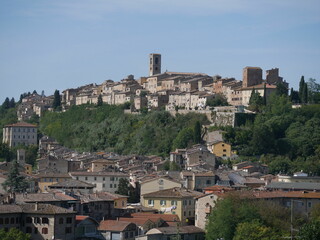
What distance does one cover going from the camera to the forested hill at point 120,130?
92875 mm

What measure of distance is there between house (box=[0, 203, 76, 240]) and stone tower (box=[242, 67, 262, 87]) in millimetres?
54016

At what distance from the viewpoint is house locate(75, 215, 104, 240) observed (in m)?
51.4

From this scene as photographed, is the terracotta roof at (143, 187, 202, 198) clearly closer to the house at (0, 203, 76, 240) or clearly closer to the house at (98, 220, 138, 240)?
the house at (98, 220, 138, 240)

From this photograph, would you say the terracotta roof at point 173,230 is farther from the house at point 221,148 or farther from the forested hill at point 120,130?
the forested hill at point 120,130

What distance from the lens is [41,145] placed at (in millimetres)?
101125

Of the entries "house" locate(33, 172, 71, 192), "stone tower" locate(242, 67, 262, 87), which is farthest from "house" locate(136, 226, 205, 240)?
"stone tower" locate(242, 67, 262, 87)

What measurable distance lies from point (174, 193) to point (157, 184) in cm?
486

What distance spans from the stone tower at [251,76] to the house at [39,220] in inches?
2127

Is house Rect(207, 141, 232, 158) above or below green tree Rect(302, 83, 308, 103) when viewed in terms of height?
below

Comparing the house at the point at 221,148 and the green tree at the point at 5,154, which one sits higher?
the house at the point at 221,148

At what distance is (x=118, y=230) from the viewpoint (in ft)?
173

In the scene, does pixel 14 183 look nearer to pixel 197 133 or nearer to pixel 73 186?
pixel 73 186

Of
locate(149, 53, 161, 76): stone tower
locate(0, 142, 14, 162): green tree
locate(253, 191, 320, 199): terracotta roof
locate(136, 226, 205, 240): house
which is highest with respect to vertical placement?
locate(149, 53, 161, 76): stone tower

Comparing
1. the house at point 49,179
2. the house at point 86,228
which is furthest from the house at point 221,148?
the house at point 86,228
